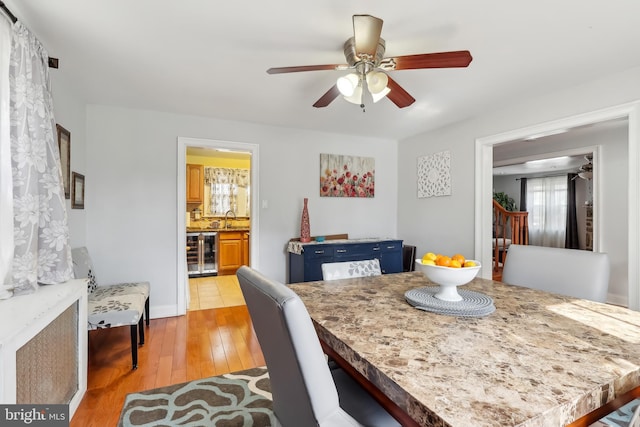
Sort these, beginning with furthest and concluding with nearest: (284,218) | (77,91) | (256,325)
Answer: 1. (284,218)
2. (77,91)
3. (256,325)

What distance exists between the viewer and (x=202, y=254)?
5.38 meters

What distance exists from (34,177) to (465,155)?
3873mm

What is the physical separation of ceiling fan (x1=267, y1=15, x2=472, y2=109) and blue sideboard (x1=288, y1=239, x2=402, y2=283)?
203 centimetres

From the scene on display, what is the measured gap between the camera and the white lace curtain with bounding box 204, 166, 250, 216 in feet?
19.7

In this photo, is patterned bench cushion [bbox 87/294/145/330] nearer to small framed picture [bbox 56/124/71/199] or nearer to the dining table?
small framed picture [bbox 56/124/71/199]

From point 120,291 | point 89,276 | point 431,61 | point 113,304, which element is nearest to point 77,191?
point 89,276

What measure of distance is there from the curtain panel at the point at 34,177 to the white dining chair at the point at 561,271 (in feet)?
9.09

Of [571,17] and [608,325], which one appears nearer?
[608,325]

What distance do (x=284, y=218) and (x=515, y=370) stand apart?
3342 millimetres

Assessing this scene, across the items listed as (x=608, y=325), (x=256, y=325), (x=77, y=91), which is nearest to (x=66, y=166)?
(x=77, y=91)

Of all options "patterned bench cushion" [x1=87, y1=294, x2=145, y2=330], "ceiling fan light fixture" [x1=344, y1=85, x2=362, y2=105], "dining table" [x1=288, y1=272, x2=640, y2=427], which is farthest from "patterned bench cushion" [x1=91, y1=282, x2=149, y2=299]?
"ceiling fan light fixture" [x1=344, y1=85, x2=362, y2=105]

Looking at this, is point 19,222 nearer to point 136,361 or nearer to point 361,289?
point 136,361

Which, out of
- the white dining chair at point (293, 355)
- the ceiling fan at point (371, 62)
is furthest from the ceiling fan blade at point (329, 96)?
the white dining chair at point (293, 355)

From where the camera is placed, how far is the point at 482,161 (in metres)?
3.49
